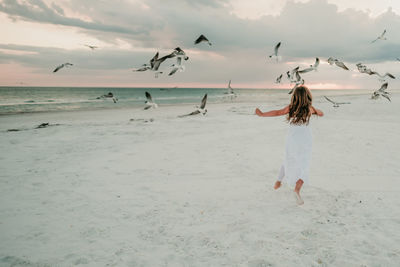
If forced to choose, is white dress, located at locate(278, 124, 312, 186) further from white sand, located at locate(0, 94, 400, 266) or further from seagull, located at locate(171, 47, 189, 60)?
seagull, located at locate(171, 47, 189, 60)

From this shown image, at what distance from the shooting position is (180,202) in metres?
4.75

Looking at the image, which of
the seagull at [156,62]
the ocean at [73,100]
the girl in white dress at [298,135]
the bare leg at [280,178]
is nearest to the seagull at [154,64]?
the seagull at [156,62]

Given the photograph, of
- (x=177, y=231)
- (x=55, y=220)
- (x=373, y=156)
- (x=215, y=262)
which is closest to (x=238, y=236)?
(x=215, y=262)

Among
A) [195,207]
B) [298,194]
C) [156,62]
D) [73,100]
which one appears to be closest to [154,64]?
[156,62]

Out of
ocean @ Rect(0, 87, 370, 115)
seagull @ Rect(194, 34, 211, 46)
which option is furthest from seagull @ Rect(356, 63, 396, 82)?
ocean @ Rect(0, 87, 370, 115)

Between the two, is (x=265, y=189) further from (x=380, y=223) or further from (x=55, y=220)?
(x=55, y=220)

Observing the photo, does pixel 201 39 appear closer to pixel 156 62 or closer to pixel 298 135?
pixel 156 62

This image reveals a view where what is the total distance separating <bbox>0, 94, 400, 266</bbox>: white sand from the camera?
3.26 meters

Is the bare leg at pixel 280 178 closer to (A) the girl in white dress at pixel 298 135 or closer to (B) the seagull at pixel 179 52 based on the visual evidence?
(A) the girl in white dress at pixel 298 135

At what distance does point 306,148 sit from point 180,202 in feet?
8.33

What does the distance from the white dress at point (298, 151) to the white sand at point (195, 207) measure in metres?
0.56

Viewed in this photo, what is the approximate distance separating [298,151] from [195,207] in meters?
2.13

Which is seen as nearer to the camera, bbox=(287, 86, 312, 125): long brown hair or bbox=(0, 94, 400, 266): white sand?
bbox=(0, 94, 400, 266): white sand

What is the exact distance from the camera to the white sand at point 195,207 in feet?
10.7
